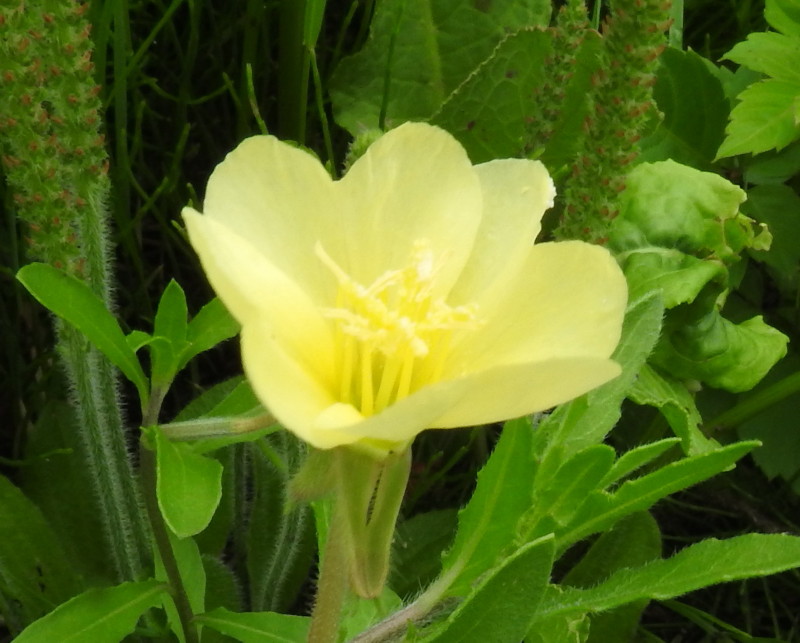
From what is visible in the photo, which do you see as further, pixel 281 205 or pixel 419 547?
pixel 419 547

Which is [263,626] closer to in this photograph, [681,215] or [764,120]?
[681,215]

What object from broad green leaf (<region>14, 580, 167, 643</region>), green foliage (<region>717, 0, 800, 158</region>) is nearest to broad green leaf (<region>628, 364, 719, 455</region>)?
green foliage (<region>717, 0, 800, 158</region>)

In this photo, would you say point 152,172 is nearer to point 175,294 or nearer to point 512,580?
point 175,294

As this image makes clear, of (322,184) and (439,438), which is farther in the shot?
(439,438)

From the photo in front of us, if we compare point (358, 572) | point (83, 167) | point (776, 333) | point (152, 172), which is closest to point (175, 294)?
point (83, 167)

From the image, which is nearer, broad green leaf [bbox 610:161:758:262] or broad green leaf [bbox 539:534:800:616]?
broad green leaf [bbox 539:534:800:616]

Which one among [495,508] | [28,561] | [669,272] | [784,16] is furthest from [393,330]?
[784,16]

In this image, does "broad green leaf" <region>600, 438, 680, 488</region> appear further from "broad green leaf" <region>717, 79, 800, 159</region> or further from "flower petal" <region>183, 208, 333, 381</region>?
"broad green leaf" <region>717, 79, 800, 159</region>
